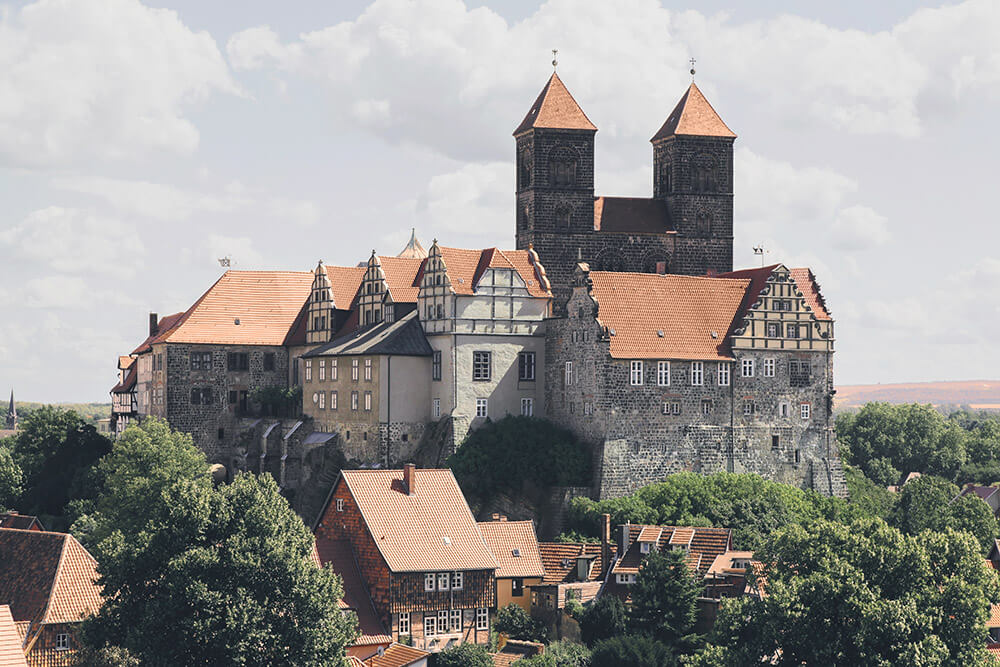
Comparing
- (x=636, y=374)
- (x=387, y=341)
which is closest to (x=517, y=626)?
(x=636, y=374)

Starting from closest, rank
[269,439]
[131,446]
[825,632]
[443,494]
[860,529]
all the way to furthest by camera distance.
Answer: [825,632] < [860,529] < [443,494] < [131,446] < [269,439]

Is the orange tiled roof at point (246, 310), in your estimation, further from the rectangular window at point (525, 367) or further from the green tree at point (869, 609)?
the green tree at point (869, 609)

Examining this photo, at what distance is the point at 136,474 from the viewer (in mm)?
91938

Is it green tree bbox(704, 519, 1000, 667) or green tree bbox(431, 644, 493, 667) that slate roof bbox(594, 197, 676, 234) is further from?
green tree bbox(704, 519, 1000, 667)

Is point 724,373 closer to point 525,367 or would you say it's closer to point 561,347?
point 561,347

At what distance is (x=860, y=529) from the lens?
2709 inches

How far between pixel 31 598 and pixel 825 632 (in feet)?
97.0

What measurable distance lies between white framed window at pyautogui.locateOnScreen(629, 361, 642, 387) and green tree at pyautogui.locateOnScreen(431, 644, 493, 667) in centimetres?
2109

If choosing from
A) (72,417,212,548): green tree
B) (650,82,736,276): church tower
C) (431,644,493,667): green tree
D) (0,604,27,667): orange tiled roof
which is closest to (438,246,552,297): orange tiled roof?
(650,82,736,276): church tower

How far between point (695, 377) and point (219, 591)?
116 feet

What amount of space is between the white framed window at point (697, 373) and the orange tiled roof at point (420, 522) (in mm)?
15361

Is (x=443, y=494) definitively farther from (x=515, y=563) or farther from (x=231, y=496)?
(x=231, y=496)

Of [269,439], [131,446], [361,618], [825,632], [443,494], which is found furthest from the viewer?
[269,439]

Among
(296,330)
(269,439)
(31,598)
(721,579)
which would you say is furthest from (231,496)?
(296,330)
